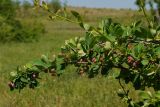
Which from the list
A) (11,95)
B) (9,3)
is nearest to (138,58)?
(11,95)

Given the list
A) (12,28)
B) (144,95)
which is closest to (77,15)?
(144,95)

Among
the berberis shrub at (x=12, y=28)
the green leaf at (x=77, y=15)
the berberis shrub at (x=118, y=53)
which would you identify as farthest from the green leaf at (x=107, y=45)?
the berberis shrub at (x=12, y=28)

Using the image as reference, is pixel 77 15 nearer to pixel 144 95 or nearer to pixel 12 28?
pixel 144 95

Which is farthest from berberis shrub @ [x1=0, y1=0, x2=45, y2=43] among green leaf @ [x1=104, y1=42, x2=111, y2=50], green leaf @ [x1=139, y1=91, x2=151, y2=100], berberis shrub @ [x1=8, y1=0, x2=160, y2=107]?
green leaf @ [x1=139, y1=91, x2=151, y2=100]

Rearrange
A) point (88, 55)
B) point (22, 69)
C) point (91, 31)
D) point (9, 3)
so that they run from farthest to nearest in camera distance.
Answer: point (9, 3) < point (22, 69) < point (88, 55) < point (91, 31)

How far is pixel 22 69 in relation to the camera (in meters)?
2.84

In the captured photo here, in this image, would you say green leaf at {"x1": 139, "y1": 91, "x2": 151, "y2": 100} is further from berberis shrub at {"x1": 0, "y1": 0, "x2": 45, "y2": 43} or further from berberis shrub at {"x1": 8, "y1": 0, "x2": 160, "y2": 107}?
berberis shrub at {"x1": 0, "y1": 0, "x2": 45, "y2": 43}

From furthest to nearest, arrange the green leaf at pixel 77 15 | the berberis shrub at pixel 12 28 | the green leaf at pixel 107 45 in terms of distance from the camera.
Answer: the berberis shrub at pixel 12 28, the green leaf at pixel 107 45, the green leaf at pixel 77 15

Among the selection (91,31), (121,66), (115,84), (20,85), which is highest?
(91,31)

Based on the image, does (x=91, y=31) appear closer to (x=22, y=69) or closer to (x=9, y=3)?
(x=22, y=69)

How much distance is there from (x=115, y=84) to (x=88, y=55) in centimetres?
602

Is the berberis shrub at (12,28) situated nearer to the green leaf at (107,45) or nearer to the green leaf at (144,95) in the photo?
the green leaf at (107,45)

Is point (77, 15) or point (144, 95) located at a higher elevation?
point (77, 15)

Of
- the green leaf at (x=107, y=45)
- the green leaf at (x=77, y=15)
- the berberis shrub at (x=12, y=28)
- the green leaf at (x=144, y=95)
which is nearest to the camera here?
the green leaf at (x=144, y=95)
